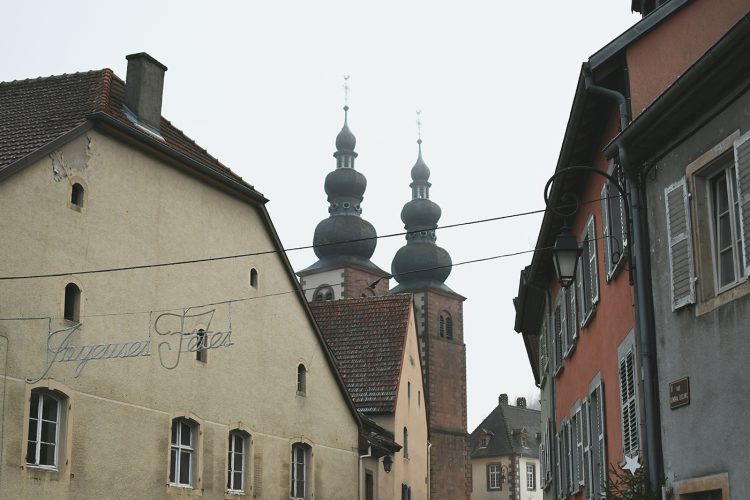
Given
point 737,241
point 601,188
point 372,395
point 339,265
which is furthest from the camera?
point 339,265

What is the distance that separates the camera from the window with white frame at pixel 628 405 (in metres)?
12.3

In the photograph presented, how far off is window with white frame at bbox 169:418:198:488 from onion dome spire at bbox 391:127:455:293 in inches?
2606

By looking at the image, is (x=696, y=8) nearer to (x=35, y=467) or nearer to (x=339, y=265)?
(x=35, y=467)

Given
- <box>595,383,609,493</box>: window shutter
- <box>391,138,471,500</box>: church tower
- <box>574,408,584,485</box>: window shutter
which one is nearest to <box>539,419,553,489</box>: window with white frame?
<box>574,408,584,485</box>: window shutter

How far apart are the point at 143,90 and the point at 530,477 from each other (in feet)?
223

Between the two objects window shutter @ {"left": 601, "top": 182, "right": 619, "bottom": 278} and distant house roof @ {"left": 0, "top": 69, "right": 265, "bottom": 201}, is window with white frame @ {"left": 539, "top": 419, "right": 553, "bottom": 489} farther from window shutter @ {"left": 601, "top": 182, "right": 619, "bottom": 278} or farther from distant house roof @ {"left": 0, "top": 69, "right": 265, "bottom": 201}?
window shutter @ {"left": 601, "top": 182, "right": 619, "bottom": 278}

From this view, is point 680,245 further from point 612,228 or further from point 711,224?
point 612,228

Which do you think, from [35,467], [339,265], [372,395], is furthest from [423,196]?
[35,467]

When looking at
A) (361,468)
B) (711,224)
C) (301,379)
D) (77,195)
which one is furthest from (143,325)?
(711,224)

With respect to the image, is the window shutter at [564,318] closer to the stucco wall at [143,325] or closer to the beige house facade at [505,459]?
the stucco wall at [143,325]

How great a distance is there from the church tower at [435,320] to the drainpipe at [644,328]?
2666 inches

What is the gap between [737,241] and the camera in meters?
9.61

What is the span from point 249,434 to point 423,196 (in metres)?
71.3

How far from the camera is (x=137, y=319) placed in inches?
818
